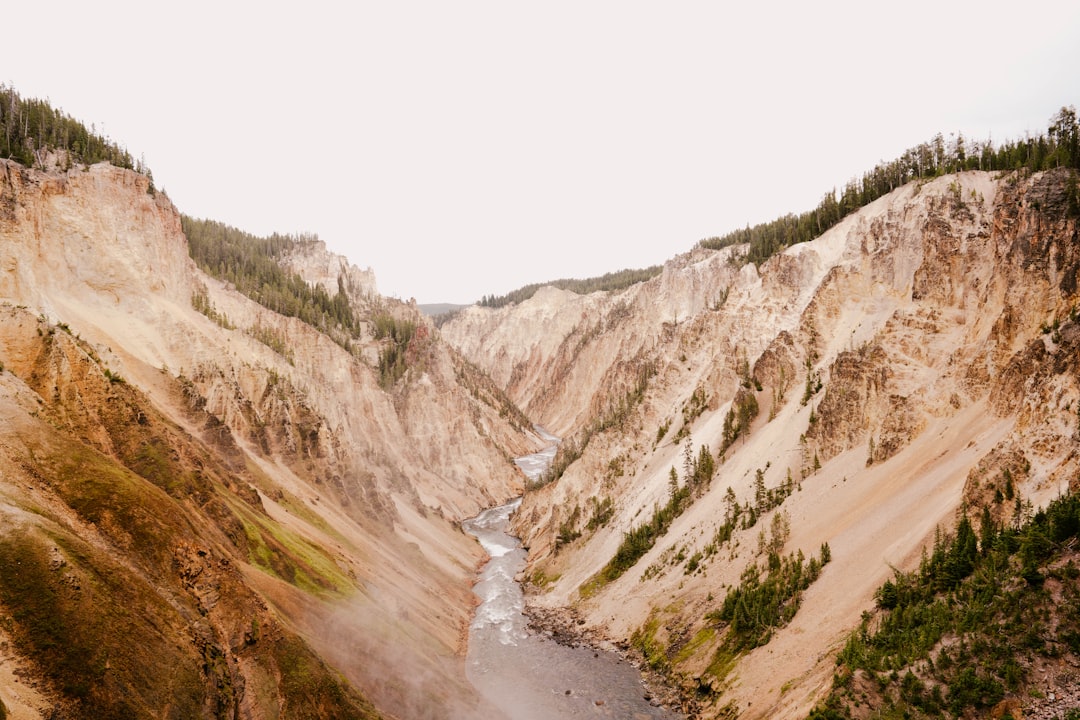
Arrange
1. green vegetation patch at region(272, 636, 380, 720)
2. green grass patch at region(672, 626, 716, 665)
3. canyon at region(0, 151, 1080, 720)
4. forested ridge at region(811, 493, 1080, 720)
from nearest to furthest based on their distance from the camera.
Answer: canyon at region(0, 151, 1080, 720) → forested ridge at region(811, 493, 1080, 720) → green vegetation patch at region(272, 636, 380, 720) → green grass patch at region(672, 626, 716, 665)

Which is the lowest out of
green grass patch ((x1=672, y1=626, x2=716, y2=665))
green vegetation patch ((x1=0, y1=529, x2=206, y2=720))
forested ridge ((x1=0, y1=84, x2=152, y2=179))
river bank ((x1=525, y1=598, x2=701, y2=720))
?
river bank ((x1=525, y1=598, x2=701, y2=720))

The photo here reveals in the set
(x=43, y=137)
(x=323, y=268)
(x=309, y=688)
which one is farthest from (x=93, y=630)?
(x=323, y=268)

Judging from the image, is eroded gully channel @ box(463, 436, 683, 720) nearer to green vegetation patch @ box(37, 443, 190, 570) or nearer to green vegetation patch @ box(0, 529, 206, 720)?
green vegetation patch @ box(37, 443, 190, 570)

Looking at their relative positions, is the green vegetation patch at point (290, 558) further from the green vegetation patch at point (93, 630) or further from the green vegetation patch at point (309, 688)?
the green vegetation patch at point (93, 630)

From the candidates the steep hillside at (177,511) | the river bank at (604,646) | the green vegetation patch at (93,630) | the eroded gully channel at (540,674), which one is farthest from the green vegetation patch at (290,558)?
the river bank at (604,646)

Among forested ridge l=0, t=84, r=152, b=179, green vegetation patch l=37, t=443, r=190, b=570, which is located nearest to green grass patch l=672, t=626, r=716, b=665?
green vegetation patch l=37, t=443, r=190, b=570

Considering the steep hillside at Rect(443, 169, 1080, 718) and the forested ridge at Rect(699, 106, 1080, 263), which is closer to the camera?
the steep hillside at Rect(443, 169, 1080, 718)
